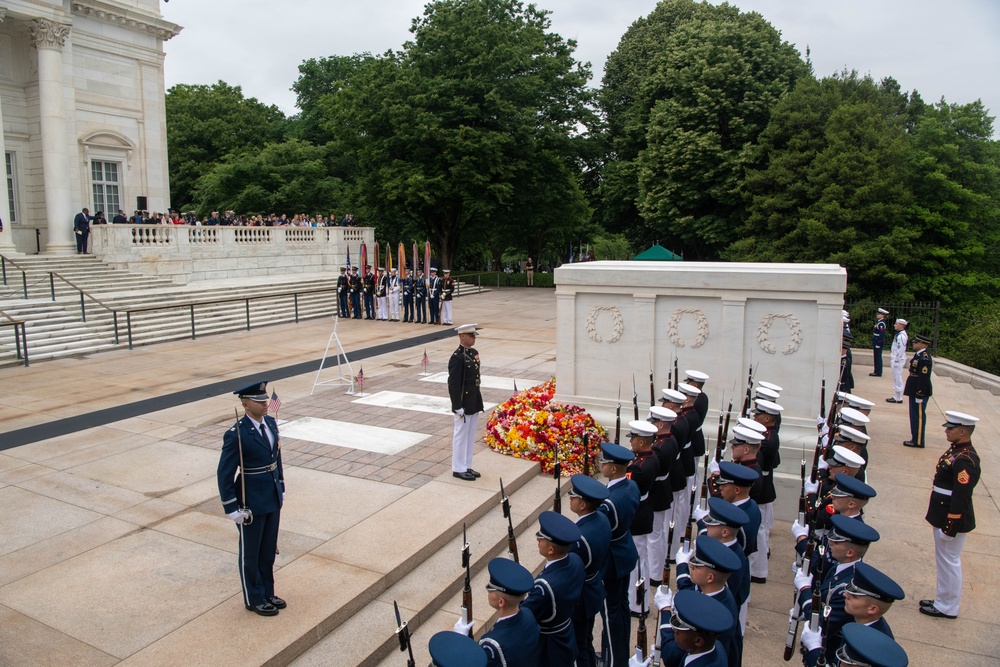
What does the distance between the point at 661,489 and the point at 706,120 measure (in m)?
27.8

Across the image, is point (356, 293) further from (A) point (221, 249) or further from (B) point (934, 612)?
(B) point (934, 612)

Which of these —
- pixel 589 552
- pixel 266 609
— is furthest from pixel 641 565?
pixel 266 609

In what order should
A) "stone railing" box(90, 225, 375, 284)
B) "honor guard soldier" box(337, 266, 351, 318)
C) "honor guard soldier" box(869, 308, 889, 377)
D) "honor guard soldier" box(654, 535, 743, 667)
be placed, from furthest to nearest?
"honor guard soldier" box(337, 266, 351, 318) → "stone railing" box(90, 225, 375, 284) → "honor guard soldier" box(869, 308, 889, 377) → "honor guard soldier" box(654, 535, 743, 667)

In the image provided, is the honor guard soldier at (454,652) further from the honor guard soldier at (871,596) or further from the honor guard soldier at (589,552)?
the honor guard soldier at (871,596)

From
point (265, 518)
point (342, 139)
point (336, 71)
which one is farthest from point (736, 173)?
point (336, 71)

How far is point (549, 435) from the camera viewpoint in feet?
31.7

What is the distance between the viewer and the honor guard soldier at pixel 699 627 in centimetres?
351

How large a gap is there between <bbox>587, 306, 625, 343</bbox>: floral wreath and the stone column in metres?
22.9

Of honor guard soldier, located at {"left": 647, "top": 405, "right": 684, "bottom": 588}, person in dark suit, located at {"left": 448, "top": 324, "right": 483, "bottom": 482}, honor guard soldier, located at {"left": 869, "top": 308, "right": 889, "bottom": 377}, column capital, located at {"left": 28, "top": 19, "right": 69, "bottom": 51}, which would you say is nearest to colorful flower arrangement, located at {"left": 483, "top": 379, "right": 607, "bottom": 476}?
person in dark suit, located at {"left": 448, "top": 324, "right": 483, "bottom": 482}

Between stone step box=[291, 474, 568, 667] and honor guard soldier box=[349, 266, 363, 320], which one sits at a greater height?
honor guard soldier box=[349, 266, 363, 320]

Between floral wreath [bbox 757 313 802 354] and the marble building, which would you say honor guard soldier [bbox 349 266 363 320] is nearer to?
the marble building

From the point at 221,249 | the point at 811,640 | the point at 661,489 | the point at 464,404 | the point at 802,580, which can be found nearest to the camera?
the point at 811,640

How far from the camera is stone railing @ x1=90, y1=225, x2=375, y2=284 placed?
25.0m

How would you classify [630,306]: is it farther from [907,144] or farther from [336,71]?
[336,71]
